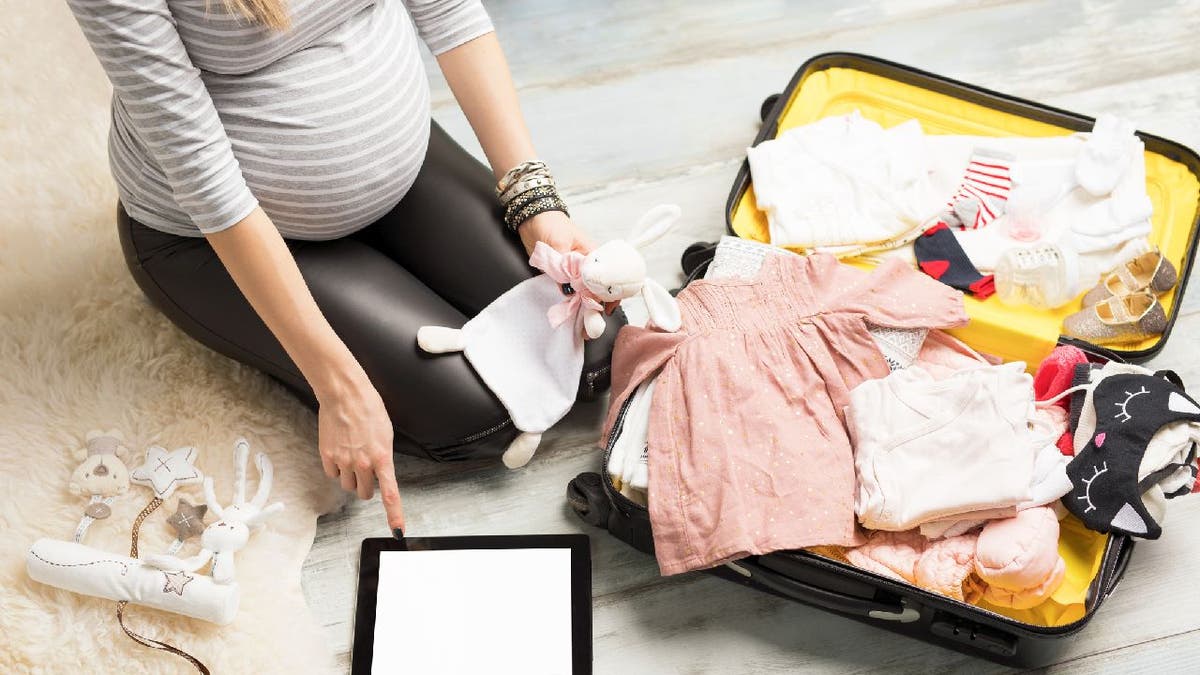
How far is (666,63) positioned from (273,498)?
0.99 metres

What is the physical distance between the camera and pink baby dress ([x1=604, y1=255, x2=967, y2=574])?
112cm

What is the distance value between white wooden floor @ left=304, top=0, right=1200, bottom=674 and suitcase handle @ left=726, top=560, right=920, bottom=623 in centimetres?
7

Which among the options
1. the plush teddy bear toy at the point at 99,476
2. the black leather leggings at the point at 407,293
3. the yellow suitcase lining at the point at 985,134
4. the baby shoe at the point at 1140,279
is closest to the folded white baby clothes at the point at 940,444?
the yellow suitcase lining at the point at 985,134

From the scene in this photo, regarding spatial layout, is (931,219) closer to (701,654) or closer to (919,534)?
(919,534)

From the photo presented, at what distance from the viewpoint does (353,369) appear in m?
1.10

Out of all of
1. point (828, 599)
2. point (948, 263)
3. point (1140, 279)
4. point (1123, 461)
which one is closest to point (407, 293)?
point (828, 599)

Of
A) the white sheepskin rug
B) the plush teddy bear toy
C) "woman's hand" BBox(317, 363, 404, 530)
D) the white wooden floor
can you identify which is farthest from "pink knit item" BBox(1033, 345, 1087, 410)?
the plush teddy bear toy

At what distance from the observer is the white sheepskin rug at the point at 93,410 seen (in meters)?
1.16

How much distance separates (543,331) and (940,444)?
479mm

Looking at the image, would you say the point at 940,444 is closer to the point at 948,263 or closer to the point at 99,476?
the point at 948,263

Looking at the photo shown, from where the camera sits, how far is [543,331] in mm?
1259

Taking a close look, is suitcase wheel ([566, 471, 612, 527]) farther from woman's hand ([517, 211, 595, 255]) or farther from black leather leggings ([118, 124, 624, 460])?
woman's hand ([517, 211, 595, 255])

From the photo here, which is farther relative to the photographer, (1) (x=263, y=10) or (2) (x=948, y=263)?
(2) (x=948, y=263)

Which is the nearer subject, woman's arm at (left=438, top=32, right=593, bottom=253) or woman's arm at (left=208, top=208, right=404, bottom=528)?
woman's arm at (left=208, top=208, right=404, bottom=528)
